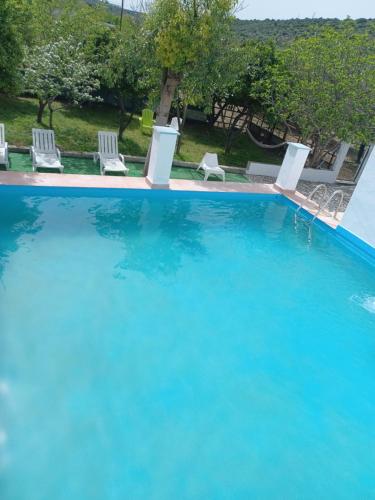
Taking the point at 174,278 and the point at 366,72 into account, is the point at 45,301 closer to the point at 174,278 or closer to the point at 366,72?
the point at 174,278

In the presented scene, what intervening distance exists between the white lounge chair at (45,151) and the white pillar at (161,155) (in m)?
2.41

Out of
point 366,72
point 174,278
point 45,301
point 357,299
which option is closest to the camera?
point 45,301

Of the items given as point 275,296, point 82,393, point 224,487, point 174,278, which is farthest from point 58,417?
point 275,296

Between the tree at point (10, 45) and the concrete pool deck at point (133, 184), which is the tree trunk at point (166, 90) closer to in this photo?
the concrete pool deck at point (133, 184)

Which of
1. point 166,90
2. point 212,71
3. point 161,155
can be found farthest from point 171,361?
point 212,71

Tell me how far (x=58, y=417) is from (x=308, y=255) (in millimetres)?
7192

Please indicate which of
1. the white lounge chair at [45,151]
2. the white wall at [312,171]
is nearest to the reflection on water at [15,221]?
the white lounge chair at [45,151]

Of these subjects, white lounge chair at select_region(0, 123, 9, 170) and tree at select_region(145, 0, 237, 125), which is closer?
tree at select_region(145, 0, 237, 125)

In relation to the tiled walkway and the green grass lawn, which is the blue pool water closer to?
the tiled walkway

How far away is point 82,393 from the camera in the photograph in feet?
15.9

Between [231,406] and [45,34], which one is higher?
[45,34]

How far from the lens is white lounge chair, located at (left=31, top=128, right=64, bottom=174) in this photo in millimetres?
10039

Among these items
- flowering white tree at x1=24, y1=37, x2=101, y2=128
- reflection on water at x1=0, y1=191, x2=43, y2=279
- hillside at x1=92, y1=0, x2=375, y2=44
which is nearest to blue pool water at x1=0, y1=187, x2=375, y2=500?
reflection on water at x1=0, y1=191, x2=43, y2=279

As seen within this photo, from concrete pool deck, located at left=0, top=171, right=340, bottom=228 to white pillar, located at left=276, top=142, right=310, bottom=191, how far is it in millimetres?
254
